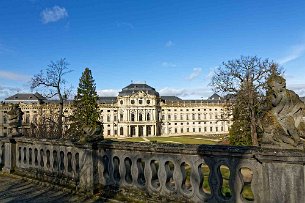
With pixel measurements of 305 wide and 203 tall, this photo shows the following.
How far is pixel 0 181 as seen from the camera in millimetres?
9250

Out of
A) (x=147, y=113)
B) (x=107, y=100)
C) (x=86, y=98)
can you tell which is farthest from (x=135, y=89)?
(x=86, y=98)

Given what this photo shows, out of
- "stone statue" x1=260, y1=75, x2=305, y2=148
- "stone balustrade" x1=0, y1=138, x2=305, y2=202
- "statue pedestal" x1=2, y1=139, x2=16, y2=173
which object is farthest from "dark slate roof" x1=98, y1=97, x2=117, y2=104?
"stone statue" x1=260, y1=75, x2=305, y2=148

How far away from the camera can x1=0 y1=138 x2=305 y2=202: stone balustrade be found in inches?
172

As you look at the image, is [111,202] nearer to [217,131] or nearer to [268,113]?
[268,113]

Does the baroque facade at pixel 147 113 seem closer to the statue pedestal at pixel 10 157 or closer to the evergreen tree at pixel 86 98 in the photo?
the evergreen tree at pixel 86 98

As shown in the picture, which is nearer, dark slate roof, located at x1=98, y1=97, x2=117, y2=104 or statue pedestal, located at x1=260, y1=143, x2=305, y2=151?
statue pedestal, located at x1=260, y1=143, x2=305, y2=151

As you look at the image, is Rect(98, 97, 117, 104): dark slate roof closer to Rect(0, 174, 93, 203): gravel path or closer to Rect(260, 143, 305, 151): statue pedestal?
Rect(0, 174, 93, 203): gravel path

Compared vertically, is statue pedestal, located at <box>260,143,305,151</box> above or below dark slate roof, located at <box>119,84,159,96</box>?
below

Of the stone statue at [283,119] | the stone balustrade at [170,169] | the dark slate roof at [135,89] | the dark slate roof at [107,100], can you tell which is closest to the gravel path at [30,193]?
the stone balustrade at [170,169]

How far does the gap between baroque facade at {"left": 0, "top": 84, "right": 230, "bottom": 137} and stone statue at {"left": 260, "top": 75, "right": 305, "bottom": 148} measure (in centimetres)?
9317

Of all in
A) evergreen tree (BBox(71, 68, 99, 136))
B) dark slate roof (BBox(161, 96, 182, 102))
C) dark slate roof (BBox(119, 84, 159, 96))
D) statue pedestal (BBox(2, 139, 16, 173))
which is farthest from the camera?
dark slate roof (BBox(161, 96, 182, 102))

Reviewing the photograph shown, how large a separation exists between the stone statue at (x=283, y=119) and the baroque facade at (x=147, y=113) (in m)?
93.2

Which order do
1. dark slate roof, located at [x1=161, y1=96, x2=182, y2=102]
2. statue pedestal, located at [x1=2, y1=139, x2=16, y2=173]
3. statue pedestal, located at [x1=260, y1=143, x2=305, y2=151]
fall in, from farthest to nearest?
dark slate roof, located at [x1=161, y1=96, x2=182, y2=102], statue pedestal, located at [x1=2, y1=139, x2=16, y2=173], statue pedestal, located at [x1=260, y1=143, x2=305, y2=151]

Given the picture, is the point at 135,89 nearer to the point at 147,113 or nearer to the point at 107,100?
the point at 147,113
